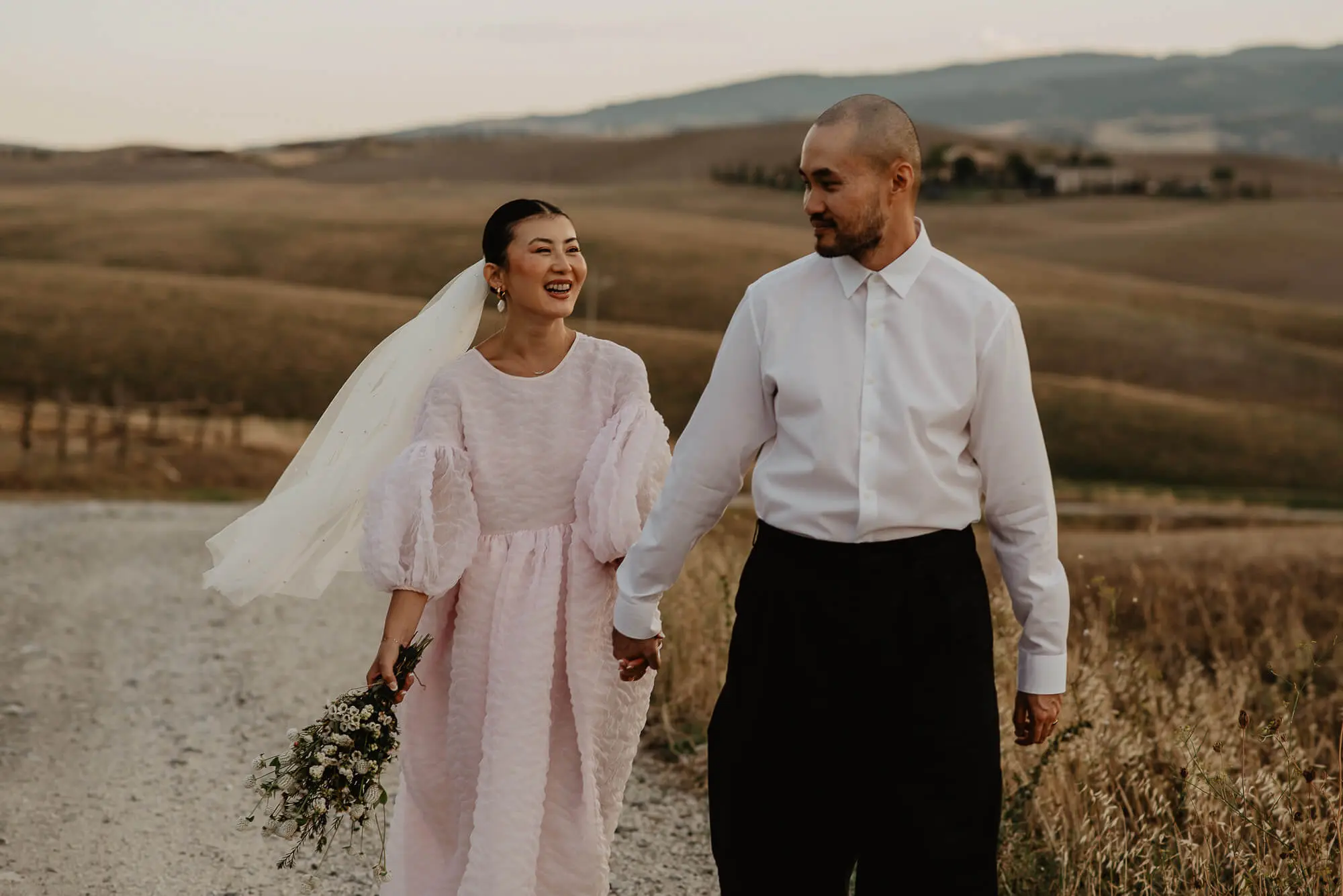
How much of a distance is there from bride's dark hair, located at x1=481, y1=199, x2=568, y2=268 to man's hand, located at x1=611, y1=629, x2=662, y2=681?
1.27 meters

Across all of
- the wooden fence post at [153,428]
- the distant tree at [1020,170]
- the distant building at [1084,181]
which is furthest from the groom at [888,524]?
the distant tree at [1020,170]

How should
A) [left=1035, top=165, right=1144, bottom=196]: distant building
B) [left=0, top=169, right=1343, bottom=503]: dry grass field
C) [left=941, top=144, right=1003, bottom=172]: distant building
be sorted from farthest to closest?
[left=941, top=144, right=1003, bottom=172]: distant building, [left=1035, top=165, right=1144, bottom=196]: distant building, [left=0, top=169, right=1343, bottom=503]: dry grass field

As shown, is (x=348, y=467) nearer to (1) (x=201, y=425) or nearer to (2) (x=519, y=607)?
(2) (x=519, y=607)

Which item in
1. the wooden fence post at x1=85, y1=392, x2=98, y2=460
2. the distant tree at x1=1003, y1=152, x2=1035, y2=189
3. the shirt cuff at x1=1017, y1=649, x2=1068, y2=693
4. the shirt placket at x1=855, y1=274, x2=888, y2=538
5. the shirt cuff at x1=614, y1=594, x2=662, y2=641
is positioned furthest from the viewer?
the distant tree at x1=1003, y1=152, x2=1035, y2=189

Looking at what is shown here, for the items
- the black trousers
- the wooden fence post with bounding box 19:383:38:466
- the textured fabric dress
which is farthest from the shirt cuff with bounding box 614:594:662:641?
the wooden fence post with bounding box 19:383:38:466

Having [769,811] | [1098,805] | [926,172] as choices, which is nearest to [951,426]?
[769,811]

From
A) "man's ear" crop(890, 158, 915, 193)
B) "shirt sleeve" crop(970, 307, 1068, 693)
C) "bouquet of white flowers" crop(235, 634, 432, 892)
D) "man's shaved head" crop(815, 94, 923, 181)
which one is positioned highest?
"man's shaved head" crop(815, 94, 923, 181)

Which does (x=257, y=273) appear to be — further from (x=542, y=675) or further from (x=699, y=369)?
(x=542, y=675)

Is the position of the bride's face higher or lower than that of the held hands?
higher

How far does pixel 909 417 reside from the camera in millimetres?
3404

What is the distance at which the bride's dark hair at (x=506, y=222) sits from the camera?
4.64 metres

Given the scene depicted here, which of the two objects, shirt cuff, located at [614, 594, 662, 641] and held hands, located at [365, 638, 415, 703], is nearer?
shirt cuff, located at [614, 594, 662, 641]

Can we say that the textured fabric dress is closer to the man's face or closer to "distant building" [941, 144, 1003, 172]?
the man's face

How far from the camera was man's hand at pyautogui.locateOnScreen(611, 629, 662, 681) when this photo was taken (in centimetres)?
405
